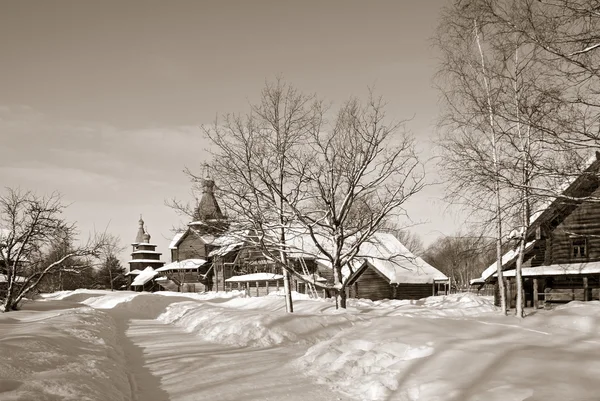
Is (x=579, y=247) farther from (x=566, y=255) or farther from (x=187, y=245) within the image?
(x=187, y=245)

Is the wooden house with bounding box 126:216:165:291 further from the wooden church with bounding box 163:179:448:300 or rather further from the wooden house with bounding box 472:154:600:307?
the wooden house with bounding box 472:154:600:307

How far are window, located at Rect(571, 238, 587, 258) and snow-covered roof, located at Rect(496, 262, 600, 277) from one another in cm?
153

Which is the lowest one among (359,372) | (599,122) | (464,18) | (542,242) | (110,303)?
(110,303)

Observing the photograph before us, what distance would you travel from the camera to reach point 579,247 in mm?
22844

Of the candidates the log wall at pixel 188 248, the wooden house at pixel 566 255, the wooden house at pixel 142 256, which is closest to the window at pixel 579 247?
the wooden house at pixel 566 255

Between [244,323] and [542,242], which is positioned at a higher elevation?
[542,242]

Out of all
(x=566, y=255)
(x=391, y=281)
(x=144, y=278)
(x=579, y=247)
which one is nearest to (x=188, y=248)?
(x=144, y=278)

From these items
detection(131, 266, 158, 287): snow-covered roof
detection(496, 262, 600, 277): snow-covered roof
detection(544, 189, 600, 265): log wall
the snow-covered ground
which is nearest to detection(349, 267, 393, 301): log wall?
detection(544, 189, 600, 265): log wall

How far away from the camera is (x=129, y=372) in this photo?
9.11 m

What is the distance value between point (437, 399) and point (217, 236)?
13.6 meters

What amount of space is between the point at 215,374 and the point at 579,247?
20.4 metres

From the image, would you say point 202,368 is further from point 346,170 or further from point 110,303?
point 110,303

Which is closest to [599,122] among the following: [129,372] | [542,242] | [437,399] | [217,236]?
[437,399]

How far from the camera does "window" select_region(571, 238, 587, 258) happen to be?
22.8 metres
